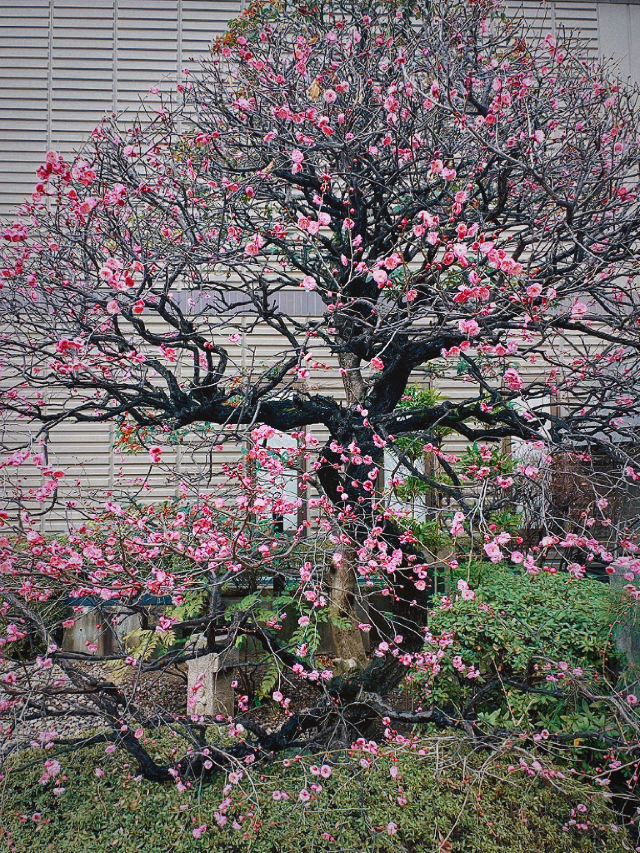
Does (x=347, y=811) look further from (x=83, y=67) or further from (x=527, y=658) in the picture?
(x=83, y=67)

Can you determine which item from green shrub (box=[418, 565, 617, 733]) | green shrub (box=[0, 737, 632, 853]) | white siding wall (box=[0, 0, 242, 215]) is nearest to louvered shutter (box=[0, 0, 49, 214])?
white siding wall (box=[0, 0, 242, 215])

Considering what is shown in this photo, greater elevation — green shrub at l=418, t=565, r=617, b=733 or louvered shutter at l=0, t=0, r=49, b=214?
louvered shutter at l=0, t=0, r=49, b=214

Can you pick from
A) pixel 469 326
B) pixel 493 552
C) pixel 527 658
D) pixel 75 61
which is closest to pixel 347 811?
pixel 527 658

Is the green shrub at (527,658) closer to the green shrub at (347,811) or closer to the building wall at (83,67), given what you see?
the green shrub at (347,811)

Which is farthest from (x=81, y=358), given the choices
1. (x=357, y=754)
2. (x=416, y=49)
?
(x=416, y=49)

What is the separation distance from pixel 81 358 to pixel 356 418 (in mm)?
1768

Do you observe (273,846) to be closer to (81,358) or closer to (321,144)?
(81,358)

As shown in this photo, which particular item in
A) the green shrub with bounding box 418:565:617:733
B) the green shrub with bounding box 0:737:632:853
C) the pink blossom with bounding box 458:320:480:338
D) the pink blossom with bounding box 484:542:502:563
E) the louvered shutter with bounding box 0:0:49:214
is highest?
the louvered shutter with bounding box 0:0:49:214

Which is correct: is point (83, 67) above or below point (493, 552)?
above

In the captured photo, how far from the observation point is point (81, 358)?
3.58 meters

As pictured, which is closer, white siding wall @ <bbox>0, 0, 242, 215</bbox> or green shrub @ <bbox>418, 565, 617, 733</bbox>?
green shrub @ <bbox>418, 565, 617, 733</bbox>

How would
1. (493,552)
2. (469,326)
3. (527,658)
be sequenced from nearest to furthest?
(493,552), (469,326), (527,658)

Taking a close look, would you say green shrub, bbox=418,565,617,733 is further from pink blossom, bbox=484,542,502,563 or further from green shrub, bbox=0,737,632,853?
pink blossom, bbox=484,542,502,563

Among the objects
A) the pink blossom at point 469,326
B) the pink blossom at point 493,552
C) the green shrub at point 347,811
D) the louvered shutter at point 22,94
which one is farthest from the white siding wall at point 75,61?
the pink blossom at point 493,552
